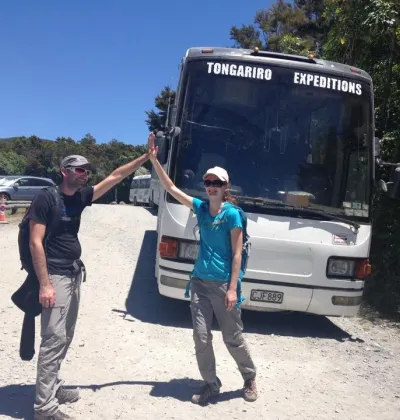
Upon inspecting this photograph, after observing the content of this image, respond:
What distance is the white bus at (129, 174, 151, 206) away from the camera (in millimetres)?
33616

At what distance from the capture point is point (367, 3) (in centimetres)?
956

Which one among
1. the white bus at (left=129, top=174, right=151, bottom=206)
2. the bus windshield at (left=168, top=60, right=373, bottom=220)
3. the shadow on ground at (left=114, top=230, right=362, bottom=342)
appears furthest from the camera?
the white bus at (left=129, top=174, right=151, bottom=206)

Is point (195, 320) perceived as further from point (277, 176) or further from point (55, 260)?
point (277, 176)

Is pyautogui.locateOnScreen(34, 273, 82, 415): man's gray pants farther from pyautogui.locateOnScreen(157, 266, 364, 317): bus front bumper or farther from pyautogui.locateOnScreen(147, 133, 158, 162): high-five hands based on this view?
pyautogui.locateOnScreen(157, 266, 364, 317): bus front bumper

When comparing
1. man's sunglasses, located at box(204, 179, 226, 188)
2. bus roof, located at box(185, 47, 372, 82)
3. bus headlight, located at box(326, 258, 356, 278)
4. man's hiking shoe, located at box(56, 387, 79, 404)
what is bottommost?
man's hiking shoe, located at box(56, 387, 79, 404)

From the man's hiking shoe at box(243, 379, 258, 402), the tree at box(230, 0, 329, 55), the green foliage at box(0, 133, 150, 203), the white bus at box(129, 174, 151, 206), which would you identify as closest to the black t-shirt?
the man's hiking shoe at box(243, 379, 258, 402)

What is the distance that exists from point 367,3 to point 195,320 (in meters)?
7.66

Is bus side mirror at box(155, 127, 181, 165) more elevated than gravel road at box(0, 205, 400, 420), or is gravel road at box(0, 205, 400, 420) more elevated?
bus side mirror at box(155, 127, 181, 165)

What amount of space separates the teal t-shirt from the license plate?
6.73 ft

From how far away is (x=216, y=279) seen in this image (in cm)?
425

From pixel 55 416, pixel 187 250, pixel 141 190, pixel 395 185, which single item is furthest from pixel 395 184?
pixel 141 190

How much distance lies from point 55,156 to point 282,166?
196 ft

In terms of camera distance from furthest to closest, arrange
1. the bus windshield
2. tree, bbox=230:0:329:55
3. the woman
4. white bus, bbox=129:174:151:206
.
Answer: white bus, bbox=129:174:151:206, tree, bbox=230:0:329:55, the bus windshield, the woman

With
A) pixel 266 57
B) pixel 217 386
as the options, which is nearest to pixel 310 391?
pixel 217 386
